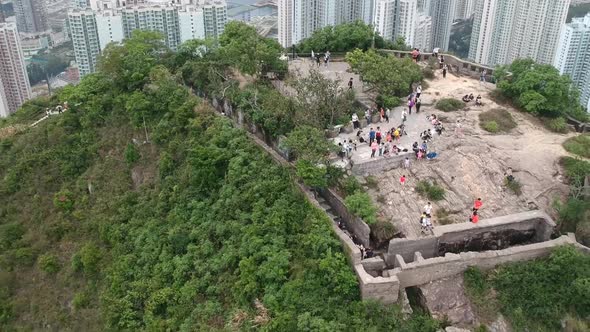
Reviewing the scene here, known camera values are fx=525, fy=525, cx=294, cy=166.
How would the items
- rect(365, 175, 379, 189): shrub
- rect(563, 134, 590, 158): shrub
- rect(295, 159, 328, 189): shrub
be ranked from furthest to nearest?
rect(563, 134, 590, 158): shrub
rect(365, 175, 379, 189): shrub
rect(295, 159, 328, 189): shrub

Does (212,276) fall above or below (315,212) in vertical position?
below

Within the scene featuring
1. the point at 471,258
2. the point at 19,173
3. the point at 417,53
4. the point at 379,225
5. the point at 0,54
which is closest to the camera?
the point at 471,258

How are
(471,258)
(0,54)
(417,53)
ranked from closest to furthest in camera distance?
(471,258) < (417,53) < (0,54)

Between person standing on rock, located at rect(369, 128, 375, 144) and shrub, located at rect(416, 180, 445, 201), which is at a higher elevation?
person standing on rock, located at rect(369, 128, 375, 144)

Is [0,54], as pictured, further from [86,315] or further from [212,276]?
[212,276]

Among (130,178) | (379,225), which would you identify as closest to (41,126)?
(130,178)

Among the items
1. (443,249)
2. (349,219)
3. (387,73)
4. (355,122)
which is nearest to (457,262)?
(443,249)

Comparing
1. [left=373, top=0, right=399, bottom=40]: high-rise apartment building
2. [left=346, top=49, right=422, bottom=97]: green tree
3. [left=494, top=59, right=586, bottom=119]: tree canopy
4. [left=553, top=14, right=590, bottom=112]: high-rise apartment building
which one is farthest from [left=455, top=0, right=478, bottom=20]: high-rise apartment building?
[left=346, top=49, right=422, bottom=97]: green tree

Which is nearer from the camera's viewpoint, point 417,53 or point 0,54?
point 417,53

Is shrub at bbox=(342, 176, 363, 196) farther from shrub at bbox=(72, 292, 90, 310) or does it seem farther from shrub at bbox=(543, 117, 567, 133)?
shrub at bbox=(72, 292, 90, 310)
